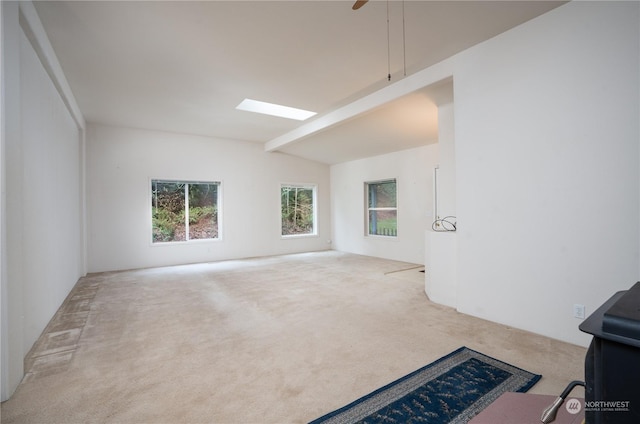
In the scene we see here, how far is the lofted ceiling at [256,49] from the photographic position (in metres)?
2.62

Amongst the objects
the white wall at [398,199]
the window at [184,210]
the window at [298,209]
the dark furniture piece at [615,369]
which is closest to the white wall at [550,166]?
the dark furniture piece at [615,369]

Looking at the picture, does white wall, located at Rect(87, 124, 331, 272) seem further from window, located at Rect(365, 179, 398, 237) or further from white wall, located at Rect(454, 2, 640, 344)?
white wall, located at Rect(454, 2, 640, 344)

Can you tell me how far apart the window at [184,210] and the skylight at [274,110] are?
8.59 ft

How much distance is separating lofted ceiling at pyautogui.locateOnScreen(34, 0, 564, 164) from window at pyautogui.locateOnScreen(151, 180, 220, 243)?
1.81 m

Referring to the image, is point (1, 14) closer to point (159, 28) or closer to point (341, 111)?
point (159, 28)

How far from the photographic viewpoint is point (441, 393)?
1.93m

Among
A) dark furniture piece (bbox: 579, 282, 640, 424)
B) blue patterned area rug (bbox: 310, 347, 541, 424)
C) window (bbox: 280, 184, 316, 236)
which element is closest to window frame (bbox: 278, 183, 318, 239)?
window (bbox: 280, 184, 316, 236)

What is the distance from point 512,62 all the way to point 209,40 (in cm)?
302

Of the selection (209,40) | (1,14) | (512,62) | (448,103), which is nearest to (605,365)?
(512,62)

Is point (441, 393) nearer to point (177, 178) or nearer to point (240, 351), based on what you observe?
point (240, 351)

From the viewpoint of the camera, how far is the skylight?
5.13 metres

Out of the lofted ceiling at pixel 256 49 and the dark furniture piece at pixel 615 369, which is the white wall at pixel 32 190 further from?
the dark furniture piece at pixel 615 369

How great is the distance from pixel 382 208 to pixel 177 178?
191 inches

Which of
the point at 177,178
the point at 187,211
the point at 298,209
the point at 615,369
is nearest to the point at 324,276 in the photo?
the point at 298,209
